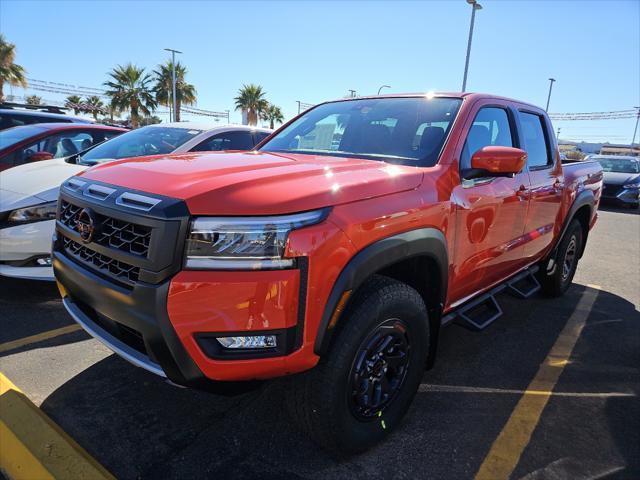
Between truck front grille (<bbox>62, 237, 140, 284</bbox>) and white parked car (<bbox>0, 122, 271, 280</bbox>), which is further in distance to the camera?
white parked car (<bbox>0, 122, 271, 280</bbox>)

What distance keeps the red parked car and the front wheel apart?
4.71 meters

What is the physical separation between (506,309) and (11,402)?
4.10 m

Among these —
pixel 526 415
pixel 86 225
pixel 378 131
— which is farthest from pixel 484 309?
pixel 86 225

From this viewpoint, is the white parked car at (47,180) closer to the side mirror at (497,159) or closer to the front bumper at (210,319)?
the front bumper at (210,319)

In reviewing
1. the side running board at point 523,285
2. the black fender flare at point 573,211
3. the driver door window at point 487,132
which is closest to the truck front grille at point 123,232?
the driver door window at point 487,132

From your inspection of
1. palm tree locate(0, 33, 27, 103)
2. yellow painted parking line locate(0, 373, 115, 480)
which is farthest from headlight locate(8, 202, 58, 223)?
palm tree locate(0, 33, 27, 103)

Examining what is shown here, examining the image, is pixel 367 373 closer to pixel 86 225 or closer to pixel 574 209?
pixel 86 225

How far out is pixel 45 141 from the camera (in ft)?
18.5

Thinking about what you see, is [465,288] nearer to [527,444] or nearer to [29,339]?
[527,444]

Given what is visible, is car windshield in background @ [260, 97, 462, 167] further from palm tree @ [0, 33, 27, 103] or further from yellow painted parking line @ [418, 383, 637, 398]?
palm tree @ [0, 33, 27, 103]

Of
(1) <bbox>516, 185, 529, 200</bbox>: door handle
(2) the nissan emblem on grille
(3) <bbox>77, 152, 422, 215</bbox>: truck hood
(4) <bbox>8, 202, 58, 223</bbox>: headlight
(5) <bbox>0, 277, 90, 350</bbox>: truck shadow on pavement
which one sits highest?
(3) <bbox>77, 152, 422, 215</bbox>: truck hood

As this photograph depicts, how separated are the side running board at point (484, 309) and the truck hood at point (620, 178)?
12.3 m

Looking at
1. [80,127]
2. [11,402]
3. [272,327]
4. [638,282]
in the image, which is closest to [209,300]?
[272,327]

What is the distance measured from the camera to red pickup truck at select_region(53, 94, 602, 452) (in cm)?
167
